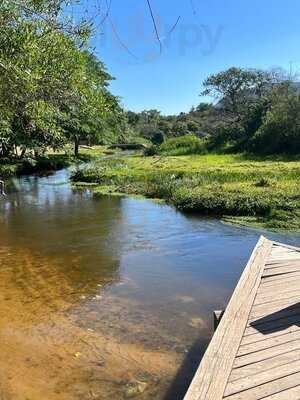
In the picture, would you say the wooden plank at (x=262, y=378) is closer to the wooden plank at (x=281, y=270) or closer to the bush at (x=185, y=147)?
the wooden plank at (x=281, y=270)

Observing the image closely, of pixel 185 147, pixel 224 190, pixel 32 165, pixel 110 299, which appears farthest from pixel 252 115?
pixel 110 299

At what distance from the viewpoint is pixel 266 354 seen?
4867 millimetres

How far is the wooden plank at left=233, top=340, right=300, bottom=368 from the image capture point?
4.71 metres

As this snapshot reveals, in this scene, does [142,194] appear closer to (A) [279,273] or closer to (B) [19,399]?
(A) [279,273]

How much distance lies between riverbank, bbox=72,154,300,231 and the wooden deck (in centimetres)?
882

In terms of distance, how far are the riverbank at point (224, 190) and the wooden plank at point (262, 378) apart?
36.6ft

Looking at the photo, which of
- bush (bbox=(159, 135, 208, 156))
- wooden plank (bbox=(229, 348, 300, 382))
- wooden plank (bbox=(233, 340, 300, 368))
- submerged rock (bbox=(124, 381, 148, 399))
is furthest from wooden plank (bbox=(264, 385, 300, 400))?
bush (bbox=(159, 135, 208, 156))

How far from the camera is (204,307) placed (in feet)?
30.6

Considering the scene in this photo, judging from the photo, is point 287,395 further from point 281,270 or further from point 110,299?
point 110,299

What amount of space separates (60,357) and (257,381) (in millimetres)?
3746

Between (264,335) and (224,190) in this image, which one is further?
(224,190)

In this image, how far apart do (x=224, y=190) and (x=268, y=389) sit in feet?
A: 54.1

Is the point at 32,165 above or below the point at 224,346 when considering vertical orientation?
below

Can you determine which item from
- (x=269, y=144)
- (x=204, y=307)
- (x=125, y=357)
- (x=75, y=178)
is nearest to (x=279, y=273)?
(x=204, y=307)
